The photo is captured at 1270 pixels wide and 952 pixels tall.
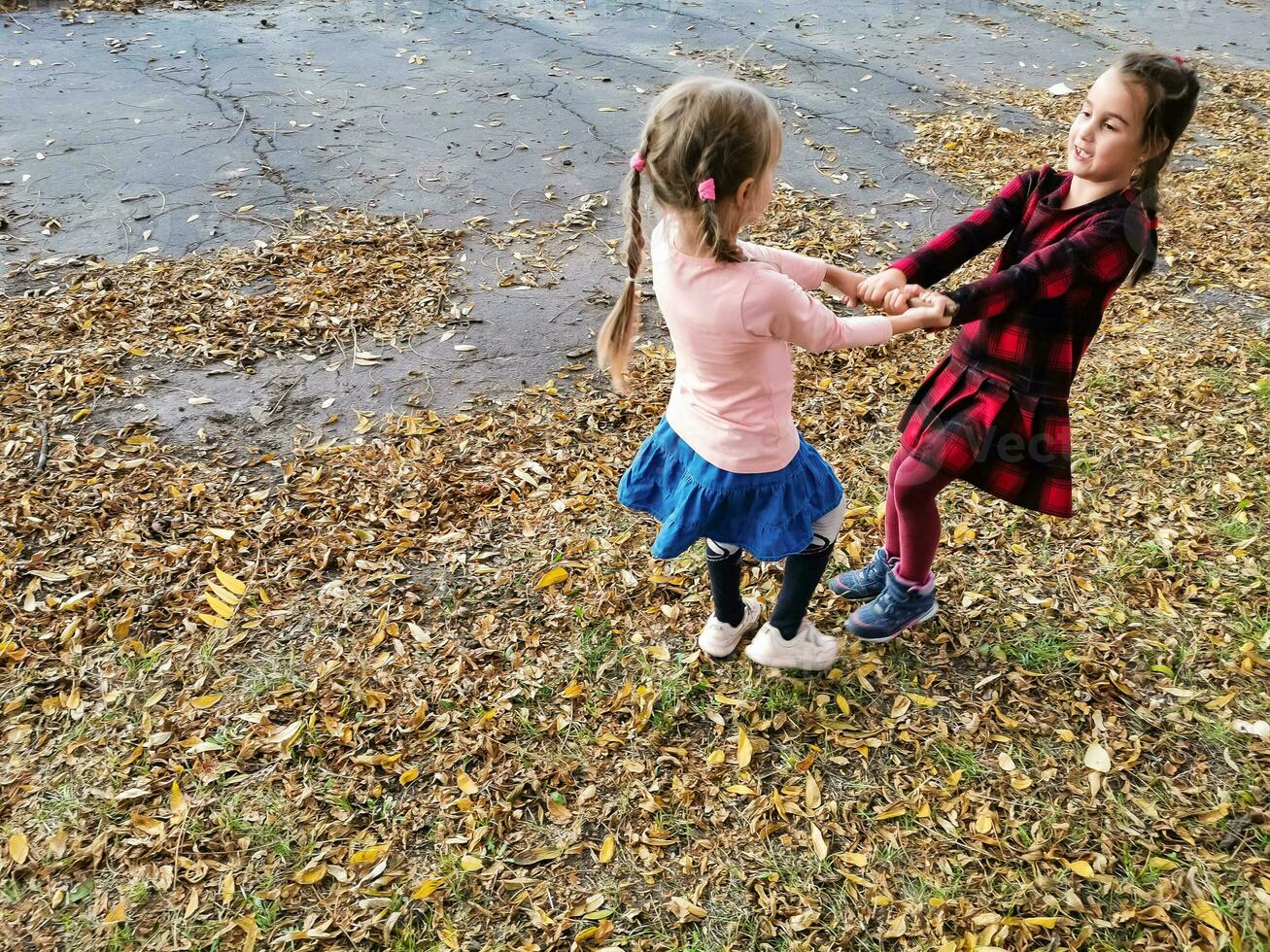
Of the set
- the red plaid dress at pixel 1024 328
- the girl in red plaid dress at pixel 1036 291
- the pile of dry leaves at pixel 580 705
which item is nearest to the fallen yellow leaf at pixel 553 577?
the pile of dry leaves at pixel 580 705

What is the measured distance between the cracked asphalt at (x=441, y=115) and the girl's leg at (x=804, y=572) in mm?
1998

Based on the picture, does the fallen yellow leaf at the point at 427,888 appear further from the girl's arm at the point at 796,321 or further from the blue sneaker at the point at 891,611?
the girl's arm at the point at 796,321

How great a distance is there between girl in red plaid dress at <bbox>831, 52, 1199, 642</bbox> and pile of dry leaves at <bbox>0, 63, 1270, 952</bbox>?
2.36 ft

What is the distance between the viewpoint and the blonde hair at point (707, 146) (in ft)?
5.77

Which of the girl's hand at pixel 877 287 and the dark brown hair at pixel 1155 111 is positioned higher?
the dark brown hair at pixel 1155 111

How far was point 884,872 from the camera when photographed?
228 centimetres

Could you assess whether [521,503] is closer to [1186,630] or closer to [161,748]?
[161,748]

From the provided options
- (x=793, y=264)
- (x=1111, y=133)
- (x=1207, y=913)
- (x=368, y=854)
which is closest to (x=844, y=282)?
(x=793, y=264)

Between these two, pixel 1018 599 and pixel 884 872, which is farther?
pixel 1018 599

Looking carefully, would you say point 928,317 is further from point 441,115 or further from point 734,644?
point 441,115

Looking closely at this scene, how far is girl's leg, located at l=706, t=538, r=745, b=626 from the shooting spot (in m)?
2.43

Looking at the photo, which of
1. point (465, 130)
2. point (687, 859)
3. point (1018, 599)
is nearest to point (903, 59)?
point (465, 130)

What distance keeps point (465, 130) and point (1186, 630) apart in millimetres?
5802

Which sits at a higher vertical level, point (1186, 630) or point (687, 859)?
point (1186, 630)
